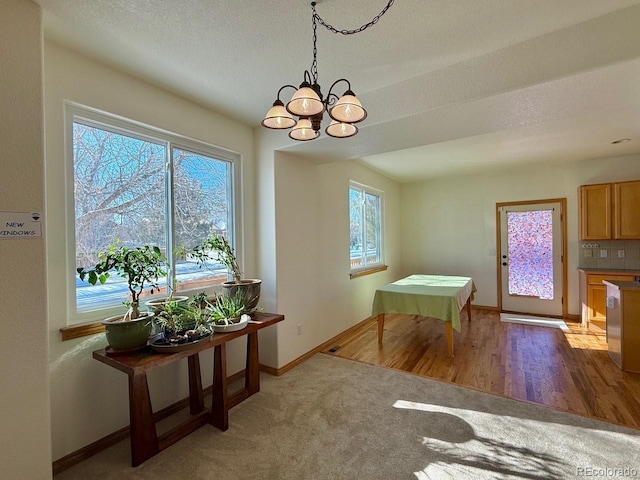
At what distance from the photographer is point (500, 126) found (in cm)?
242

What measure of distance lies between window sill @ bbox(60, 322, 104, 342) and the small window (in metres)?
3.17

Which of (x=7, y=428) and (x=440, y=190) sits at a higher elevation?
(x=440, y=190)

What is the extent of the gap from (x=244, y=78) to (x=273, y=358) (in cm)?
260

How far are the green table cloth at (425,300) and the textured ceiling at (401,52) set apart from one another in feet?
5.93

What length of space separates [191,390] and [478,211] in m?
5.37

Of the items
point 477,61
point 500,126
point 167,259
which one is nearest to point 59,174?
point 167,259

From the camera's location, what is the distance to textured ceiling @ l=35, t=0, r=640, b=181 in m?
1.55

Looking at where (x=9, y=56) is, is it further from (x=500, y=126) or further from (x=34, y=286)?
(x=500, y=126)

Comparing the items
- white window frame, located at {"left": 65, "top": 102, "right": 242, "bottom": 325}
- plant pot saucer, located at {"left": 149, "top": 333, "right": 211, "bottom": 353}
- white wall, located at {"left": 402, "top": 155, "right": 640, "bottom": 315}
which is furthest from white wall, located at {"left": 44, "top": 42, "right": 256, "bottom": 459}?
white wall, located at {"left": 402, "top": 155, "right": 640, "bottom": 315}

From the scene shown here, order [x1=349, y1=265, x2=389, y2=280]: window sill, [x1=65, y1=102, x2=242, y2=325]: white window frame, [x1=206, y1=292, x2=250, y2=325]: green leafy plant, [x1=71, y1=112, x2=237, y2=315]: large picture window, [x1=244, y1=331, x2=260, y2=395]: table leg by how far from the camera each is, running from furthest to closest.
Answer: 1. [x1=349, y1=265, x2=389, y2=280]: window sill
2. [x1=244, y1=331, x2=260, y2=395]: table leg
3. [x1=206, y1=292, x2=250, y2=325]: green leafy plant
4. [x1=71, y1=112, x2=237, y2=315]: large picture window
5. [x1=65, y1=102, x2=242, y2=325]: white window frame

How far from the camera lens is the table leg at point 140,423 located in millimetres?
1798

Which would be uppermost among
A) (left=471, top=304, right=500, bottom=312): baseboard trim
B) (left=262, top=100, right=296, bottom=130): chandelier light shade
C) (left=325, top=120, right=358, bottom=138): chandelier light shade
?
(left=262, top=100, right=296, bottom=130): chandelier light shade

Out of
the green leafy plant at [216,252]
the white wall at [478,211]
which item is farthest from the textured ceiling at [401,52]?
the white wall at [478,211]

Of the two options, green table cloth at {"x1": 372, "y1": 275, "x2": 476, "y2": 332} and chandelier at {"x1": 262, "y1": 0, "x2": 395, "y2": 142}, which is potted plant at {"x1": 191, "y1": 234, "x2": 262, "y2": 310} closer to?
chandelier at {"x1": 262, "y1": 0, "x2": 395, "y2": 142}
